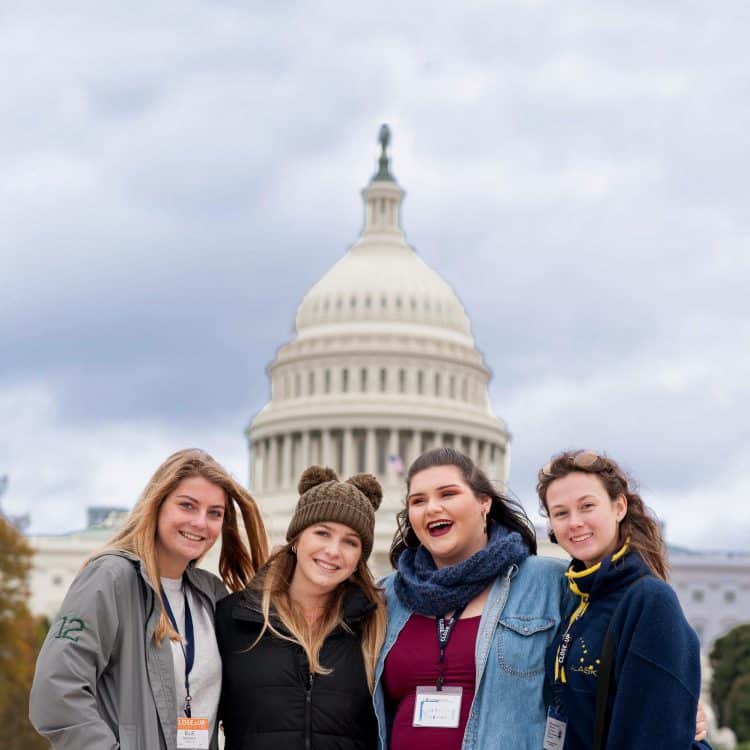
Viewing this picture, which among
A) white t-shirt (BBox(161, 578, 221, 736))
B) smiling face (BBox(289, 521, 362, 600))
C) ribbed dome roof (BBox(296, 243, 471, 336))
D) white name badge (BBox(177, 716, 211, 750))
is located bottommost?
white name badge (BBox(177, 716, 211, 750))

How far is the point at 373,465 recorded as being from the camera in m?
114

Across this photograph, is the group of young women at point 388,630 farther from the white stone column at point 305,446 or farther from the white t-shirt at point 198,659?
the white stone column at point 305,446

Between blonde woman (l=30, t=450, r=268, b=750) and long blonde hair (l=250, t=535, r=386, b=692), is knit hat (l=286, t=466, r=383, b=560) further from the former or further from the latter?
blonde woman (l=30, t=450, r=268, b=750)

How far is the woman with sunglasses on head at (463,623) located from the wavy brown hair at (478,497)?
0.01m

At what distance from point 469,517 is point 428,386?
106799mm

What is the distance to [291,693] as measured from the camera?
11680mm

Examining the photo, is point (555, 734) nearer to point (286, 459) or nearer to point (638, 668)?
point (638, 668)

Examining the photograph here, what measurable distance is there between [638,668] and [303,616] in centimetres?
260

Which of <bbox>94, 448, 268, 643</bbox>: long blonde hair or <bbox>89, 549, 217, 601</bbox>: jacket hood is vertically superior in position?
<bbox>94, 448, 268, 643</bbox>: long blonde hair

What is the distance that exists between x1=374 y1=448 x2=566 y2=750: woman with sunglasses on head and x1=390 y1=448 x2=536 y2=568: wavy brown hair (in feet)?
0.04

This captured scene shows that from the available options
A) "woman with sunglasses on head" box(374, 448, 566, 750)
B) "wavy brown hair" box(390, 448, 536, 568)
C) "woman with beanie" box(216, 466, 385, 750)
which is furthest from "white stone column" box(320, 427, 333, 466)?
"woman with sunglasses on head" box(374, 448, 566, 750)

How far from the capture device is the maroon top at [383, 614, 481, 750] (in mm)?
11328

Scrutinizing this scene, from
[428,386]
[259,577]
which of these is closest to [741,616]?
[428,386]

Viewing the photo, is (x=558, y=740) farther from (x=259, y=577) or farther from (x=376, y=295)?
(x=376, y=295)
